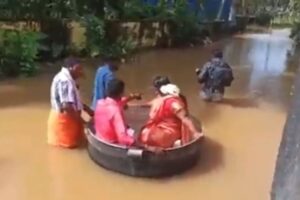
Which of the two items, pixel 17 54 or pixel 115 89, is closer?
pixel 115 89

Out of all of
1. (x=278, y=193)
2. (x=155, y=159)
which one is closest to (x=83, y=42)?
(x=155, y=159)

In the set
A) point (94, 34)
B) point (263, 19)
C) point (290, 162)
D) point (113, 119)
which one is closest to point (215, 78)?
point (113, 119)

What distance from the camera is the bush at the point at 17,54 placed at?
39.8 feet

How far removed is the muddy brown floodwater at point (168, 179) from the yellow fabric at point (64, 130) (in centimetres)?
13

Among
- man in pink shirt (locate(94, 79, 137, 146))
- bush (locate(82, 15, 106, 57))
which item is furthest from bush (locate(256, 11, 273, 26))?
man in pink shirt (locate(94, 79, 137, 146))

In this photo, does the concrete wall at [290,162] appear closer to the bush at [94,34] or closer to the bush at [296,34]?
the bush at [94,34]

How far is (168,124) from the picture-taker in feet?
22.4

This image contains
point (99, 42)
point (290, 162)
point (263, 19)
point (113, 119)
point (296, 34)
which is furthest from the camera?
point (263, 19)

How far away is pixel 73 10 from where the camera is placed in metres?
15.3

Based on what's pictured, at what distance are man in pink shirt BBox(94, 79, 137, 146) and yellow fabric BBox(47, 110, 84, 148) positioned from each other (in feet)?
2.15

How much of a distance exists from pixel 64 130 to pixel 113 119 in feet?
3.52

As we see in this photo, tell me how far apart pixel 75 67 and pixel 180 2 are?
1283cm

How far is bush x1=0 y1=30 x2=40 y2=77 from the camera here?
39.8 feet

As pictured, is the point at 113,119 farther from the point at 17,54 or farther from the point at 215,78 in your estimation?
the point at 17,54
